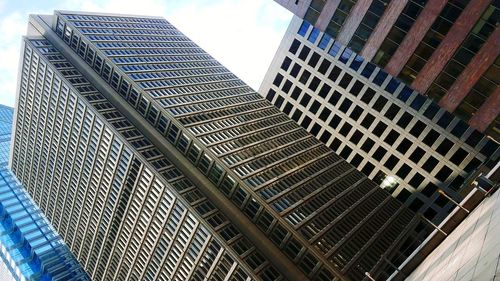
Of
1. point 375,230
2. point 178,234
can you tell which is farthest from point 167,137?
point 375,230

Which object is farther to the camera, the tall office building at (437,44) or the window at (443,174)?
the window at (443,174)

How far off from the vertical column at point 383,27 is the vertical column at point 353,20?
6.93 feet

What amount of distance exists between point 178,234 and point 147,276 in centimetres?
1741

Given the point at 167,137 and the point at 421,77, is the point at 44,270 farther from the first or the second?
the point at 421,77

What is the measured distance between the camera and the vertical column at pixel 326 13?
4225 centimetres

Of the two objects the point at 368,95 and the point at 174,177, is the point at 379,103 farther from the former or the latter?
the point at 174,177

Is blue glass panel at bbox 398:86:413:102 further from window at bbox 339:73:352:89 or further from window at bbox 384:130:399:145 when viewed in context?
window at bbox 339:73:352:89

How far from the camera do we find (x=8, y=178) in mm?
137500

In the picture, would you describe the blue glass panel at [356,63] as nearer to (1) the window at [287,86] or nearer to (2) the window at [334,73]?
(2) the window at [334,73]

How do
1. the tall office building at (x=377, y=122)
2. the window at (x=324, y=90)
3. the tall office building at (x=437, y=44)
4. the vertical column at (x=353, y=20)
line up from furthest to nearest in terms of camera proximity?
the window at (x=324, y=90), the tall office building at (x=377, y=122), the vertical column at (x=353, y=20), the tall office building at (x=437, y=44)

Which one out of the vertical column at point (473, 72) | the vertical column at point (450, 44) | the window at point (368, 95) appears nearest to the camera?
the vertical column at point (473, 72)

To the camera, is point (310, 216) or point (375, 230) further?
point (375, 230)

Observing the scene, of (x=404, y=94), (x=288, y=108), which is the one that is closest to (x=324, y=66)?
(x=288, y=108)

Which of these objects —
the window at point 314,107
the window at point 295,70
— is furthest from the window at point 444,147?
the window at point 295,70
